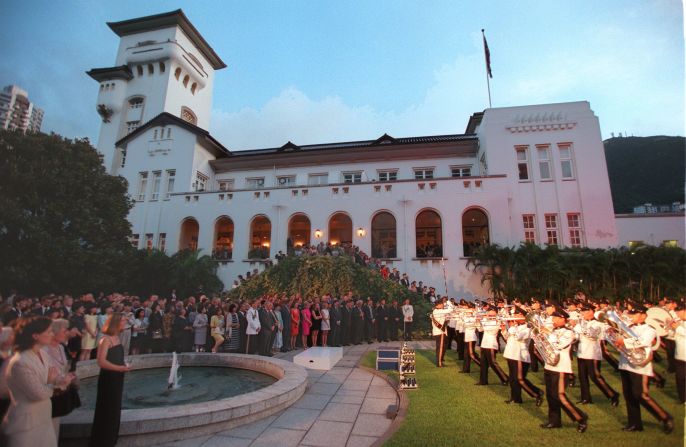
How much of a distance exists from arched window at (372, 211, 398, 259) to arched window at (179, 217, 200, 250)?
48.7 ft

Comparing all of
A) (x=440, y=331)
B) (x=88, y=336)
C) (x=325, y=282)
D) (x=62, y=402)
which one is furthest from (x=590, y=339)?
(x=88, y=336)

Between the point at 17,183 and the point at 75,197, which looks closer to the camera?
the point at 17,183

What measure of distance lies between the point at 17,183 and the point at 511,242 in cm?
2839

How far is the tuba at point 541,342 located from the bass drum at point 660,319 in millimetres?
4169

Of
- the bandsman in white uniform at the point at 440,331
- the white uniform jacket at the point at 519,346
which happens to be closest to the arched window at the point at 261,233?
the bandsman in white uniform at the point at 440,331

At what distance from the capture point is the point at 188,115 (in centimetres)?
4266

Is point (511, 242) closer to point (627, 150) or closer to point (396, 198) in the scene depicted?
point (396, 198)

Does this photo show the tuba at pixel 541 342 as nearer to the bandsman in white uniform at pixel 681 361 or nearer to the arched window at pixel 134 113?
the bandsman in white uniform at pixel 681 361

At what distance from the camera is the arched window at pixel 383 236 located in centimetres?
2542

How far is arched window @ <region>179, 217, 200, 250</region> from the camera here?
28.9 metres

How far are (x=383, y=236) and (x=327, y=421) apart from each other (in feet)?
73.4

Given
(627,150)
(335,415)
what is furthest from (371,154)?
(627,150)

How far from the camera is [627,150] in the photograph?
45.9 metres

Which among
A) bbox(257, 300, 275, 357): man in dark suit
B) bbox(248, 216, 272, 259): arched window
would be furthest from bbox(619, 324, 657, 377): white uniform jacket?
bbox(248, 216, 272, 259): arched window
